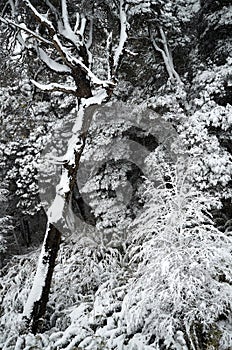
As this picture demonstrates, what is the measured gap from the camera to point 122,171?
325 inches

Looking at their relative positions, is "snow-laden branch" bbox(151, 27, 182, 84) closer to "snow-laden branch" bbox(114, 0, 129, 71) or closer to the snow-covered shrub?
"snow-laden branch" bbox(114, 0, 129, 71)

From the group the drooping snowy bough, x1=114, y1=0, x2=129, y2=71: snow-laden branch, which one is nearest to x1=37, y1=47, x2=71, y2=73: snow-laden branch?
the drooping snowy bough

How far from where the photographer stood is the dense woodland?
3688 millimetres

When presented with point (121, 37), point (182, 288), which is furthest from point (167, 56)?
point (182, 288)

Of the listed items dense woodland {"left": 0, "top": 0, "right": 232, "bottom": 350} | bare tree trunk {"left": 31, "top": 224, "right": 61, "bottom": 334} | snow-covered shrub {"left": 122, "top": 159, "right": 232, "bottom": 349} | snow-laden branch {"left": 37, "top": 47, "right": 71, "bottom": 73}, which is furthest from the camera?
snow-laden branch {"left": 37, "top": 47, "right": 71, "bottom": 73}

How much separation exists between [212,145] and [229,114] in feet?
2.01

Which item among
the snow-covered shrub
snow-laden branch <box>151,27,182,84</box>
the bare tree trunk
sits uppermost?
snow-laden branch <box>151,27,182,84</box>

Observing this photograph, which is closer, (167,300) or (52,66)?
(167,300)

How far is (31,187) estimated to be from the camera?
9.00 metres

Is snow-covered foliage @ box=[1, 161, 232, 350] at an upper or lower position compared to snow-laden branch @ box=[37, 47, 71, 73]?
lower

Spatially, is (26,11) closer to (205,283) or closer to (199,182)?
(199,182)

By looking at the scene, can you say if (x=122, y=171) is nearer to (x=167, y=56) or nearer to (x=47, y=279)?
(x=167, y=56)

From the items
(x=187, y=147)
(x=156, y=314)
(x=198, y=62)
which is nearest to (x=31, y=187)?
(x=187, y=147)

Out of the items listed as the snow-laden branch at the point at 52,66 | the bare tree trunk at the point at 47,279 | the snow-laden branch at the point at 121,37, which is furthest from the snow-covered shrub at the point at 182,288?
the snow-laden branch at the point at 52,66
